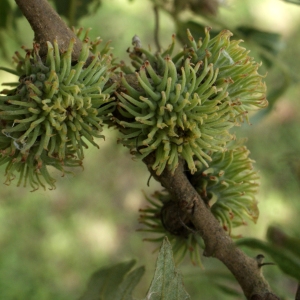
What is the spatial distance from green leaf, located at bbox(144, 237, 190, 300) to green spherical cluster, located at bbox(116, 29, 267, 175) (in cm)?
30

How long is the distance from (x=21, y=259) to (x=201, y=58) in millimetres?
3169

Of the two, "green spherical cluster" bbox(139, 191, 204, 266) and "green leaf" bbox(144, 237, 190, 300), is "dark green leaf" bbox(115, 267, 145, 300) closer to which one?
"green spherical cluster" bbox(139, 191, 204, 266)

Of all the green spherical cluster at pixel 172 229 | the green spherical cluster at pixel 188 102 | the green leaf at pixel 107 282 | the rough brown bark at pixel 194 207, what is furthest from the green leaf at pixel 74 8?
the green leaf at pixel 107 282

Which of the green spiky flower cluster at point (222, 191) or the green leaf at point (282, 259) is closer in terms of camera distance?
the green spiky flower cluster at point (222, 191)

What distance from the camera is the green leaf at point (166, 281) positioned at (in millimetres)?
1345

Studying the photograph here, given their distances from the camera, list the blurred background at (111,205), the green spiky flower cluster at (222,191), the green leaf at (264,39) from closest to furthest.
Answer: the green spiky flower cluster at (222,191)
the green leaf at (264,39)
the blurred background at (111,205)

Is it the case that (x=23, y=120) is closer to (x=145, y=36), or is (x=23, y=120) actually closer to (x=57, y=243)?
(x=57, y=243)

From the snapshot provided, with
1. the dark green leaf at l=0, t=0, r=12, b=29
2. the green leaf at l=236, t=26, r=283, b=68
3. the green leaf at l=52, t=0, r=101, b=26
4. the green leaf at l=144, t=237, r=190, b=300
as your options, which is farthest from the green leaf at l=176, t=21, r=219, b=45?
the green leaf at l=144, t=237, r=190, b=300

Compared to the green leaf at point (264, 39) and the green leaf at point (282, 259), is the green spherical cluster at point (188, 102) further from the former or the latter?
the green leaf at point (264, 39)

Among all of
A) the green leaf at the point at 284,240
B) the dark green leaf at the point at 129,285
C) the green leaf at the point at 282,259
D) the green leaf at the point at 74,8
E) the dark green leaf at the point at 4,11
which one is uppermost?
the green leaf at the point at 74,8

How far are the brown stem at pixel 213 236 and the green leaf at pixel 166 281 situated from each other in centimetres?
29

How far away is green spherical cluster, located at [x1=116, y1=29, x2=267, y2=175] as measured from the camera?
1464 mm

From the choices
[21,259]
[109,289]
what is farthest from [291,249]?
[21,259]

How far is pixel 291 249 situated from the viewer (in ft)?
6.90
